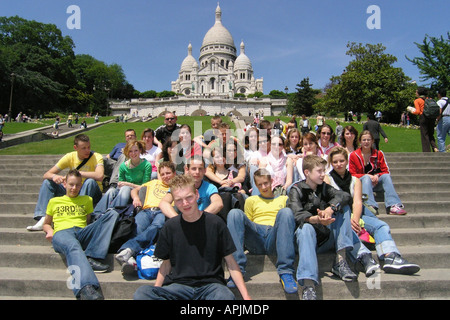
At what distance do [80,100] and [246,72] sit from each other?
52516mm

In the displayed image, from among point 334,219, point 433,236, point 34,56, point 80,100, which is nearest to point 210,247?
point 334,219

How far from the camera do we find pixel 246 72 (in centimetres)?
8831

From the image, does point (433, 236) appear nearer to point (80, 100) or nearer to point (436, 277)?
point (436, 277)

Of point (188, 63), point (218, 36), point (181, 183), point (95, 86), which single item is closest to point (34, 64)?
point (95, 86)

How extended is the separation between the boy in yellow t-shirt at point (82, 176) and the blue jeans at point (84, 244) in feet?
2.69

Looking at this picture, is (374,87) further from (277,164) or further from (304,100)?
(277,164)

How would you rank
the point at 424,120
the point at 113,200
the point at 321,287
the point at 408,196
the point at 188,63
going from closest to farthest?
1. the point at 321,287
2. the point at 113,200
3. the point at 408,196
4. the point at 424,120
5. the point at 188,63

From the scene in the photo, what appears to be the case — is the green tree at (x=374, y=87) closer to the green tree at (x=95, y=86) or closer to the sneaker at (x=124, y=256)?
the sneaker at (x=124, y=256)

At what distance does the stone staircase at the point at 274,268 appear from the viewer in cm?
301

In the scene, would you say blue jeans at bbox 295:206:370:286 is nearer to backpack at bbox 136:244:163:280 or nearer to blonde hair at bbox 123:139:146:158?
Answer: backpack at bbox 136:244:163:280

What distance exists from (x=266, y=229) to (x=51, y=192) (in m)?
3.20

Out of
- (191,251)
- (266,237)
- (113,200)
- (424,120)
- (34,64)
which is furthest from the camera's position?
(34,64)

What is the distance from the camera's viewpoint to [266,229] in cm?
340

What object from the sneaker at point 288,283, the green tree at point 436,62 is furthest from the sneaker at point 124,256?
the green tree at point 436,62
